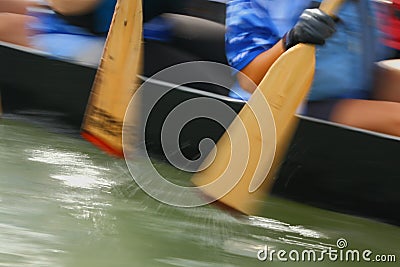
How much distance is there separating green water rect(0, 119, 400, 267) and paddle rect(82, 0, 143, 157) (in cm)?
18

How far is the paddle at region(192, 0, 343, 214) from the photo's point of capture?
10.4ft

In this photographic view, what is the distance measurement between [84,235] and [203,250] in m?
0.45

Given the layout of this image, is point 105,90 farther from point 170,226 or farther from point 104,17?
point 170,226

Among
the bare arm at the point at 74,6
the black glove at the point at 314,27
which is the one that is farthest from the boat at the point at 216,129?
the black glove at the point at 314,27

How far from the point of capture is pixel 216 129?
3.51m

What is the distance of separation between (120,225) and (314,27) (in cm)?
109

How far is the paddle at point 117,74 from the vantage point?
140 inches

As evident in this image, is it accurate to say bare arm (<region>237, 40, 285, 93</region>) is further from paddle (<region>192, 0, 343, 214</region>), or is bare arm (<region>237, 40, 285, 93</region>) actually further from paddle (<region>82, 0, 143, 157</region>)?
paddle (<region>82, 0, 143, 157</region>)

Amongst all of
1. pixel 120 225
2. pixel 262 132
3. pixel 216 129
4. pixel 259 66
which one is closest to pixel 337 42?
pixel 259 66

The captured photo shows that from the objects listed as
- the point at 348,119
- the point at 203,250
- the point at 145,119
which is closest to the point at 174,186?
the point at 145,119

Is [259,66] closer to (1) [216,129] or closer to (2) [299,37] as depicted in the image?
(2) [299,37]

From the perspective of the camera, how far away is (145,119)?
365 centimetres

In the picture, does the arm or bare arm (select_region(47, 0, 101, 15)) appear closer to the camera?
the arm

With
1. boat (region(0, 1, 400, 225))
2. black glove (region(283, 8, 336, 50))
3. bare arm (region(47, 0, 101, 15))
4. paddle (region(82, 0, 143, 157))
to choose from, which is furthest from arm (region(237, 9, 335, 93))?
bare arm (region(47, 0, 101, 15))
